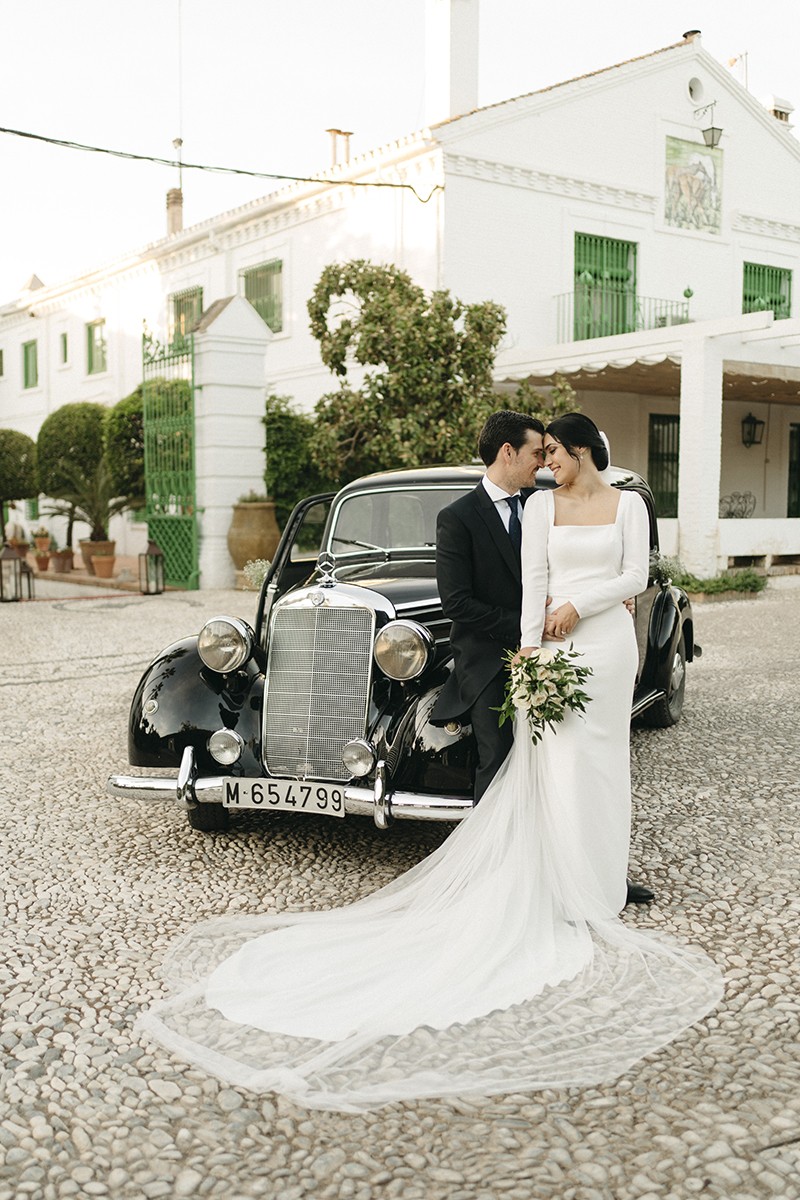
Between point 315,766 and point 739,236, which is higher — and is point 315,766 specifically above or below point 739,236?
below

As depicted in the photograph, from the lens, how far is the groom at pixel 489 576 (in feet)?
13.0

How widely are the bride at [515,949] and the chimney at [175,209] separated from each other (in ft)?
79.8

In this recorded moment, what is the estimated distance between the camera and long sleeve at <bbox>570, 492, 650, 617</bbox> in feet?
12.2

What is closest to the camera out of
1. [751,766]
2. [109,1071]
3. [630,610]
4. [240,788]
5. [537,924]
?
[109,1071]

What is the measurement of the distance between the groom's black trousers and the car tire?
1395 millimetres

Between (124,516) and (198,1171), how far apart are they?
22.6m

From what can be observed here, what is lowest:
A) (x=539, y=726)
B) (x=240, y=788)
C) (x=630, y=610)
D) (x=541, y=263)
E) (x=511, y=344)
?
(x=240, y=788)

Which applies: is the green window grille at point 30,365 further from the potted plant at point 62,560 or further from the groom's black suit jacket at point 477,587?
the groom's black suit jacket at point 477,587

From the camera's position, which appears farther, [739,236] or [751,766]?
[739,236]

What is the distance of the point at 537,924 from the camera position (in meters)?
3.50

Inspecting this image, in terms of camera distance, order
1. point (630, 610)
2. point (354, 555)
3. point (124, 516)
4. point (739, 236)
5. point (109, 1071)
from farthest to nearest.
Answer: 1. point (124, 516)
2. point (739, 236)
3. point (354, 555)
4. point (630, 610)
5. point (109, 1071)

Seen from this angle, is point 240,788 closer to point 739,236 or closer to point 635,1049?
point 635,1049

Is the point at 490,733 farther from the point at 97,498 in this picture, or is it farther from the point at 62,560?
the point at 62,560

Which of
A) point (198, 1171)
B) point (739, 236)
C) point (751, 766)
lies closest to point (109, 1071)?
point (198, 1171)
